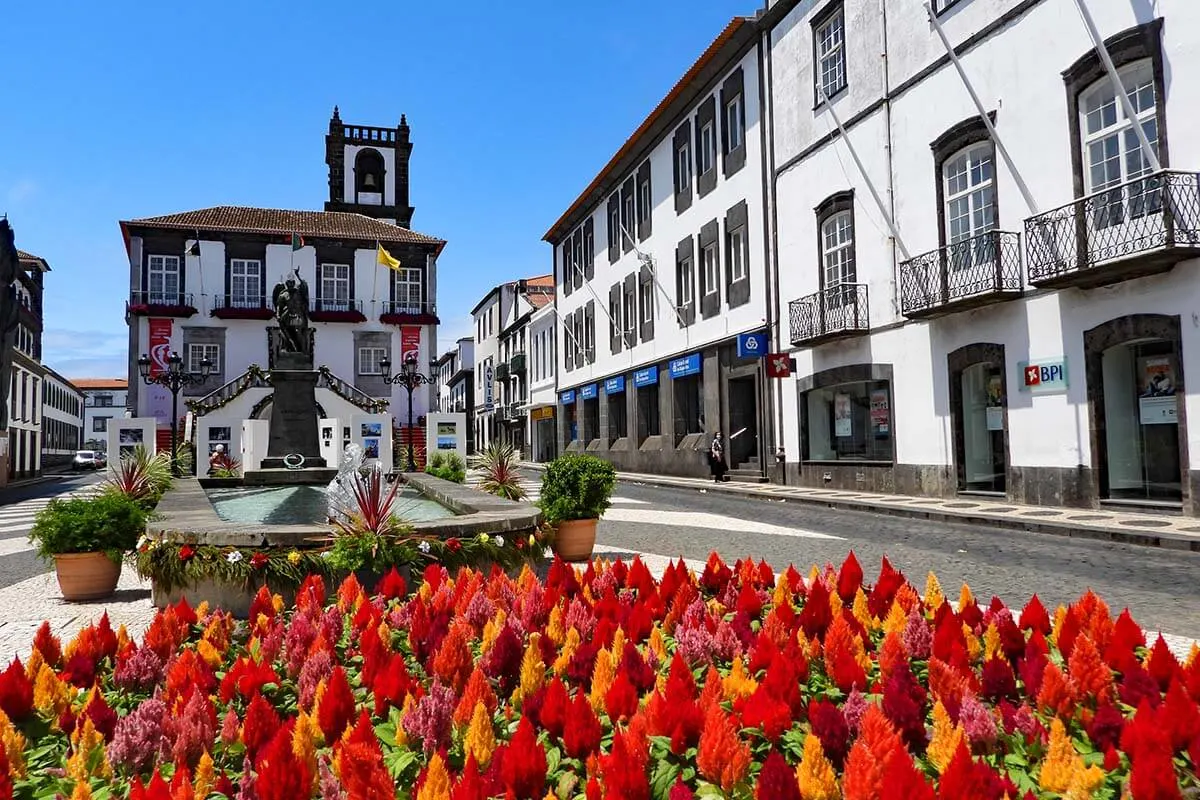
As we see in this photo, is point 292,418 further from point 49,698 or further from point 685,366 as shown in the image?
point 49,698

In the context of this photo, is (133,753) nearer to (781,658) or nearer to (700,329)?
(781,658)

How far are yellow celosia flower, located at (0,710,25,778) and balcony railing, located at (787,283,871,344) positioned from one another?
19.7 metres

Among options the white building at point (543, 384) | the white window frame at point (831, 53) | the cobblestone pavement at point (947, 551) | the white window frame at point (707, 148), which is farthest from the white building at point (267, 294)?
the cobblestone pavement at point (947, 551)

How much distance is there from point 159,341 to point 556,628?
47.1m

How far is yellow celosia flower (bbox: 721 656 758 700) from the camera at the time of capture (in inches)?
124

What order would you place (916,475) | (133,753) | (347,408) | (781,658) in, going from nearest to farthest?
(133,753), (781,658), (916,475), (347,408)

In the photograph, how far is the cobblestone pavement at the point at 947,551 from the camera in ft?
25.9

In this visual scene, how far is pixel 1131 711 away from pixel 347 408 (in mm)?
40360

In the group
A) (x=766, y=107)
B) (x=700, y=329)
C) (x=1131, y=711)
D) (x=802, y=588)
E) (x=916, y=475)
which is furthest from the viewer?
(x=700, y=329)

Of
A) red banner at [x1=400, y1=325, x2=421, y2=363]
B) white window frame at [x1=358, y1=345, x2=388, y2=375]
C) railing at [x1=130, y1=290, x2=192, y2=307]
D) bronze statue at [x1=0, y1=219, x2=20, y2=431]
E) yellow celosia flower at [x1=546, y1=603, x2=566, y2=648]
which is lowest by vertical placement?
yellow celosia flower at [x1=546, y1=603, x2=566, y2=648]

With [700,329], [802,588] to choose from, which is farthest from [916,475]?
[802,588]

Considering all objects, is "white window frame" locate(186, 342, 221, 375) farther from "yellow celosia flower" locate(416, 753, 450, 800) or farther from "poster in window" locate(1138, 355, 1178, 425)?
"yellow celosia flower" locate(416, 753, 450, 800)

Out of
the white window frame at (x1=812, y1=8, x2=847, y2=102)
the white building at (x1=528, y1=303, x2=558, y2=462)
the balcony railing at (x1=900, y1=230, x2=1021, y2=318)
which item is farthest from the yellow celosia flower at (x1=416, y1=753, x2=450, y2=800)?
the white building at (x1=528, y1=303, x2=558, y2=462)

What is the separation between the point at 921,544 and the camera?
38.9 feet
